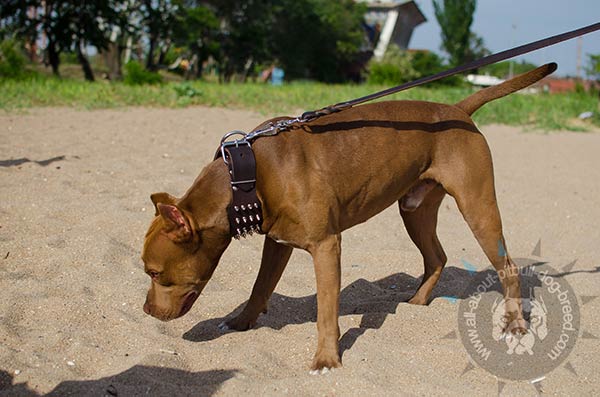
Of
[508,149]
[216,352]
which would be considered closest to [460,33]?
[508,149]

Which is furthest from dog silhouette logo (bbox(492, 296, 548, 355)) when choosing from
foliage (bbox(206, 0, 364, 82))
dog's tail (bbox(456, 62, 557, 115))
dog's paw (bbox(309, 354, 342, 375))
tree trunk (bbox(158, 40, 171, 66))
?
foliage (bbox(206, 0, 364, 82))

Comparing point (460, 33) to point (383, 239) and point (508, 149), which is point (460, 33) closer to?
point (508, 149)

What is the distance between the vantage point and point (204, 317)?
4.23 metres

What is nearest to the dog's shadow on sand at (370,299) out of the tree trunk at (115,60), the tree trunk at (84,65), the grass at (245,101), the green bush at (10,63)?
the grass at (245,101)

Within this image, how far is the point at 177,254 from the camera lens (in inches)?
134

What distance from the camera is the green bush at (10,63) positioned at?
663 inches

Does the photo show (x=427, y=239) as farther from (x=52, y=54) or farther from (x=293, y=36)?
(x=293, y=36)

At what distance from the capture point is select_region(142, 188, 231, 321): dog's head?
3.32 metres

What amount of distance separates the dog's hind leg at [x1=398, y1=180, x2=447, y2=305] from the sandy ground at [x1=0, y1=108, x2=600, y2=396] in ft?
0.44

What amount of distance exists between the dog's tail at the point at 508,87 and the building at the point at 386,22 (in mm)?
37851

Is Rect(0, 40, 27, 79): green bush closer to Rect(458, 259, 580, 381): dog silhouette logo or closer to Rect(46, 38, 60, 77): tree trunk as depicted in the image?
Rect(46, 38, 60, 77): tree trunk

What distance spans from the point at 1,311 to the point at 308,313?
1.77 metres

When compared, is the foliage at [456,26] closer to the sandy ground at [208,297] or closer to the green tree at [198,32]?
the green tree at [198,32]

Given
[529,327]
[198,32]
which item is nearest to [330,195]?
[529,327]
